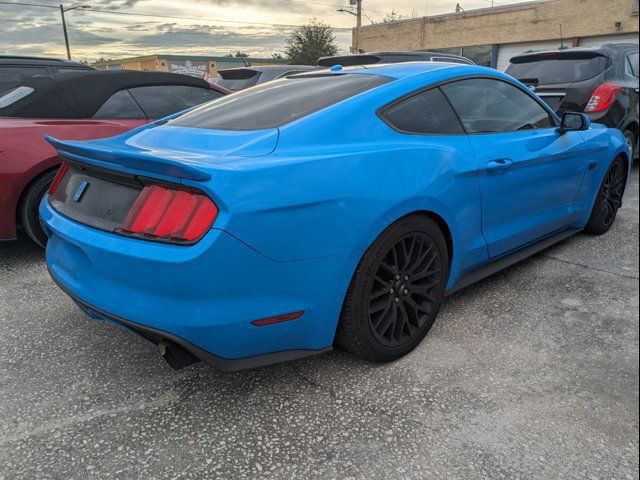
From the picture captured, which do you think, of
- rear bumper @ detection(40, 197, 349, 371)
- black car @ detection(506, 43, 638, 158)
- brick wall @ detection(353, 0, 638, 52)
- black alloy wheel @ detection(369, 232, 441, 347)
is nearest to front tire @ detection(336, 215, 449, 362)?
black alloy wheel @ detection(369, 232, 441, 347)

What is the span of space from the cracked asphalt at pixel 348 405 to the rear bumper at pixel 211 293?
321 millimetres

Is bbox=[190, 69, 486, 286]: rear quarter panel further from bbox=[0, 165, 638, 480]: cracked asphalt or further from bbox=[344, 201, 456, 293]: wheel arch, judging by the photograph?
bbox=[0, 165, 638, 480]: cracked asphalt

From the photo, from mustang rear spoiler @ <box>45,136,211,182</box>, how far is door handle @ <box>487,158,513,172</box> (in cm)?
164

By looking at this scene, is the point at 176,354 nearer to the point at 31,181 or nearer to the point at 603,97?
the point at 31,181

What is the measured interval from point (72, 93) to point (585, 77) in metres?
5.24

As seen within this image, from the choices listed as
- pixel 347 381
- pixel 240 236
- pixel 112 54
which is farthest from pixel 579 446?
pixel 112 54

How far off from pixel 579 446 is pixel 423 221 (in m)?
1.13

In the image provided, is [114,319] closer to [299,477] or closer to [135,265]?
[135,265]

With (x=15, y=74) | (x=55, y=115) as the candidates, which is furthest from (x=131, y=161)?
(x=15, y=74)

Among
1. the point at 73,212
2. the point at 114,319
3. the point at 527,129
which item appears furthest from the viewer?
the point at 527,129

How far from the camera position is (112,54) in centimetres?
447

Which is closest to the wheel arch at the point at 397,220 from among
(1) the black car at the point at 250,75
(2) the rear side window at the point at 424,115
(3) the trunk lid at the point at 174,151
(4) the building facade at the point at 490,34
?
(2) the rear side window at the point at 424,115

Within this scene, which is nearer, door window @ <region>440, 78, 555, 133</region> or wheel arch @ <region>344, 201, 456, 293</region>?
wheel arch @ <region>344, 201, 456, 293</region>

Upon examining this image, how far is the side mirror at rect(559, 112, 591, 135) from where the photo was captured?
3459 mm
